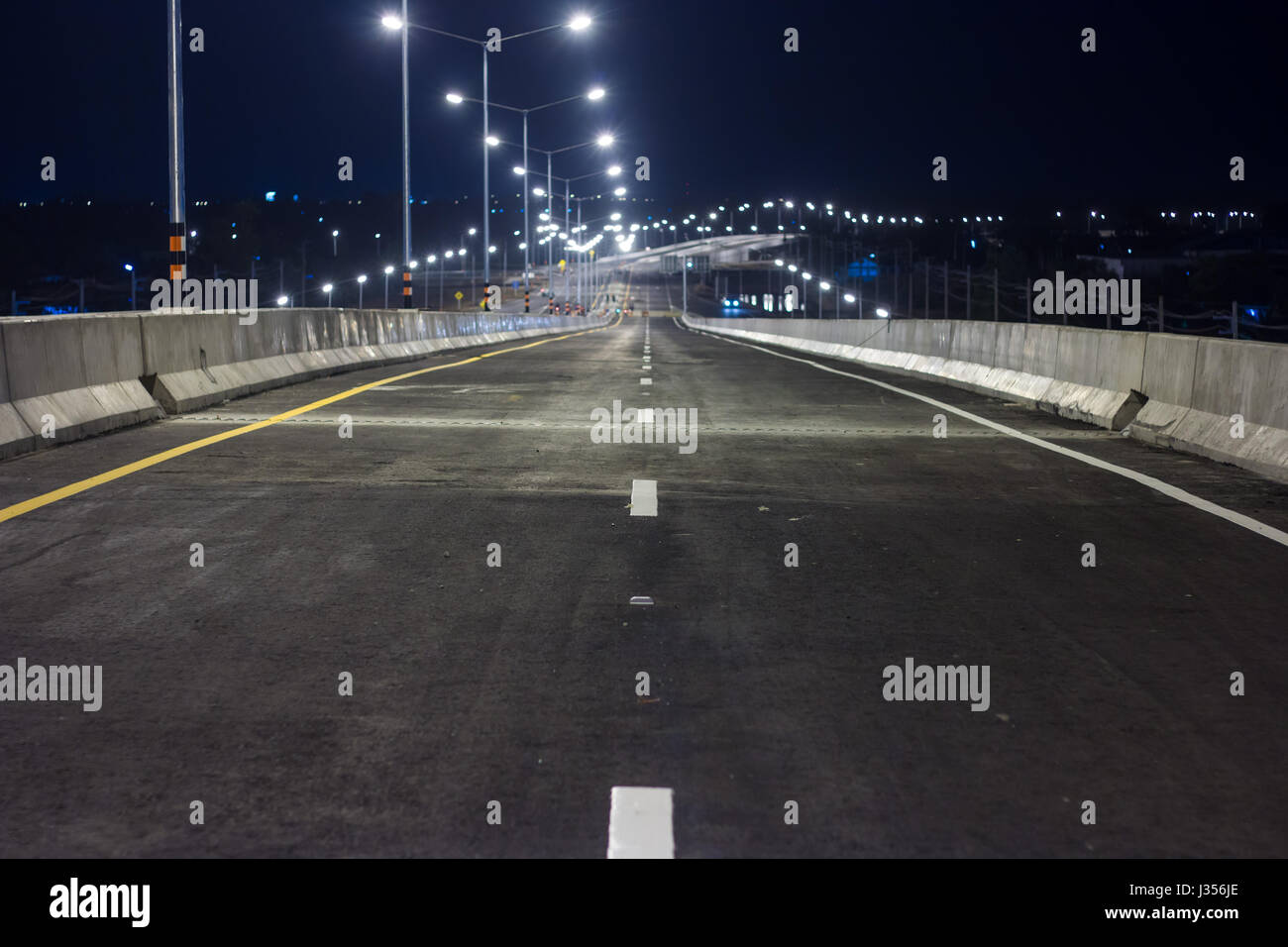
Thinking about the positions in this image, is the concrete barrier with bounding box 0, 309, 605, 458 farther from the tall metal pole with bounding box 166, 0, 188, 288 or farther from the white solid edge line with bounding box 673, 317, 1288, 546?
the white solid edge line with bounding box 673, 317, 1288, 546

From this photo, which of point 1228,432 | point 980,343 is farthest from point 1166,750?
point 980,343

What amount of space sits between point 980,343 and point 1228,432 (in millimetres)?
10387

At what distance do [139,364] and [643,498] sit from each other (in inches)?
305

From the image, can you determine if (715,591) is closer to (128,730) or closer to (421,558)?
(421,558)

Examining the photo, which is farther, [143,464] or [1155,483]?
[143,464]

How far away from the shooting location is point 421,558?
801 centimetres

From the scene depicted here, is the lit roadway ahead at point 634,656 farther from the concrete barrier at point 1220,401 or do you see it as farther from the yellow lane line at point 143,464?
the concrete barrier at point 1220,401

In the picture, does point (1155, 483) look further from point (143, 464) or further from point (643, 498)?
point (143, 464)

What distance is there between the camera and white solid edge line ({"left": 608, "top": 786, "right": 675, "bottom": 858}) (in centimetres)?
398

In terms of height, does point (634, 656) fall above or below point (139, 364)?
below

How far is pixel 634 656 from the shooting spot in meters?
6.01

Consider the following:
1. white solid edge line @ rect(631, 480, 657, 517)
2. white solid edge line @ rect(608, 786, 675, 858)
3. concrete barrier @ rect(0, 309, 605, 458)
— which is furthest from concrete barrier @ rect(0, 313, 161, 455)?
white solid edge line @ rect(608, 786, 675, 858)

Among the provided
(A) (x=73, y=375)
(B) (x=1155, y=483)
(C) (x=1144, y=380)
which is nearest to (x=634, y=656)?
(B) (x=1155, y=483)
